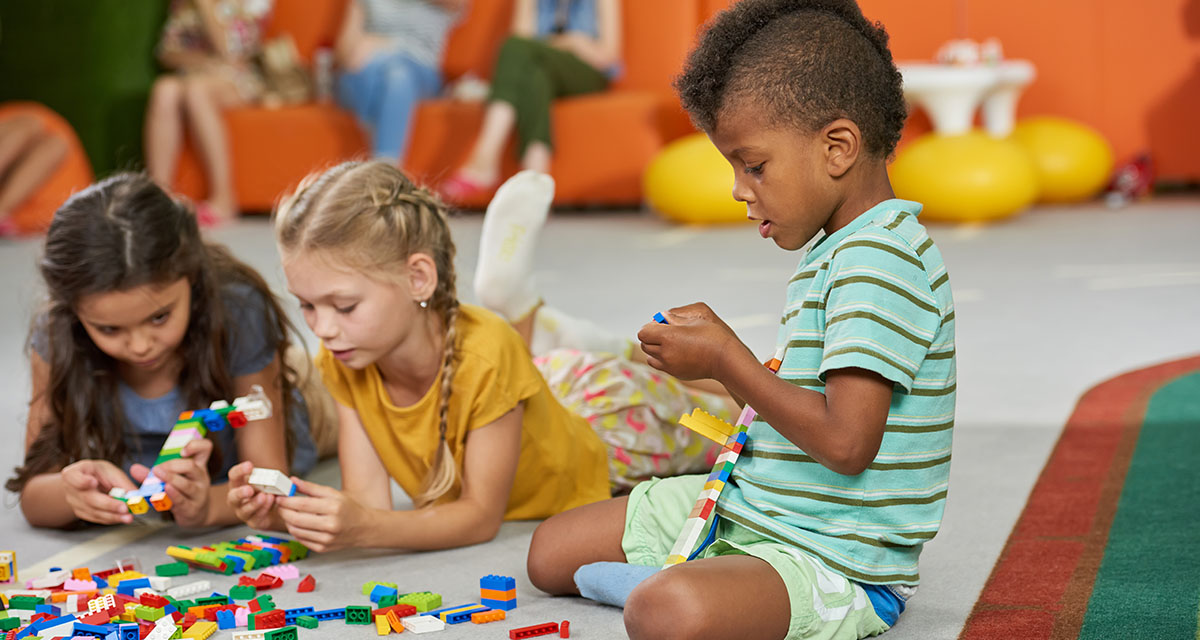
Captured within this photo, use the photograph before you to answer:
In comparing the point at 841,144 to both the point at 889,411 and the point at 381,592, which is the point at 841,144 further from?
the point at 381,592

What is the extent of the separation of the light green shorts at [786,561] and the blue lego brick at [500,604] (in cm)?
14

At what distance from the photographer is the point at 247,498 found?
1.51 meters

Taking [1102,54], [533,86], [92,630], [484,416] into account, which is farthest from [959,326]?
[1102,54]

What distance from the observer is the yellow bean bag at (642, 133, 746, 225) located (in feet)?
15.7

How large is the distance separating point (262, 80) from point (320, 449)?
4.21 metres

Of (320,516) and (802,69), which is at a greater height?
(802,69)

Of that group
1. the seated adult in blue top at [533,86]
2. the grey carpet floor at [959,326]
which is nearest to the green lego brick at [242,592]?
the grey carpet floor at [959,326]

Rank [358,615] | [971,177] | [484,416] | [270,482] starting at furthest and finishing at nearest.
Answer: [971,177], [484,416], [270,482], [358,615]

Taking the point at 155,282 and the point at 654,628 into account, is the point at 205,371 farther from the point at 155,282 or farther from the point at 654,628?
the point at 654,628

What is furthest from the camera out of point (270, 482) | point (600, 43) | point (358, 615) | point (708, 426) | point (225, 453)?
point (600, 43)

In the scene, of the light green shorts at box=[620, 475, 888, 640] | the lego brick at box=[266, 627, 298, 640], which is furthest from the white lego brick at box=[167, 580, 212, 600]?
the light green shorts at box=[620, 475, 888, 640]

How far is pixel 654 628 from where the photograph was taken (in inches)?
45.4

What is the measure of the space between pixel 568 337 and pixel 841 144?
1010 millimetres

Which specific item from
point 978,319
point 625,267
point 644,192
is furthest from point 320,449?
point 644,192
